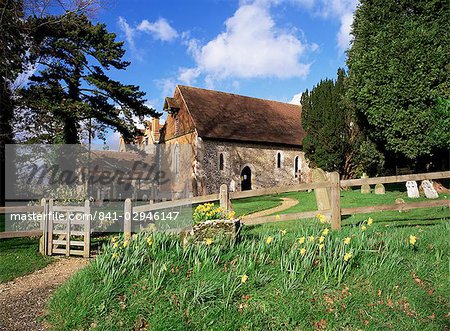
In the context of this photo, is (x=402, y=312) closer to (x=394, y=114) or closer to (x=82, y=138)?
(x=394, y=114)

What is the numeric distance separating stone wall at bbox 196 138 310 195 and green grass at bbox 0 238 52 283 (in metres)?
18.4

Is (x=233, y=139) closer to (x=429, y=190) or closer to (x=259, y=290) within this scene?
(x=429, y=190)

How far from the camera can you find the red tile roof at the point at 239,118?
93.7 feet

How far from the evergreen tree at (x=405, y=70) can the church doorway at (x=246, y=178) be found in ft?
46.0

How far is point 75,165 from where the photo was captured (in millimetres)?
19859

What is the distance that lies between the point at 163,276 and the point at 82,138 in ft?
64.2

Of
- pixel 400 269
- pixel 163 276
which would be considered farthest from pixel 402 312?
pixel 163 276

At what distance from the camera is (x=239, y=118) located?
30.6 meters

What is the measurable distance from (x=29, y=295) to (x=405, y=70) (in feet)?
55.6

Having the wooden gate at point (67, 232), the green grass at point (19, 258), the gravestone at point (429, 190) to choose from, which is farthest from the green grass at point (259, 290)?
the gravestone at point (429, 190)

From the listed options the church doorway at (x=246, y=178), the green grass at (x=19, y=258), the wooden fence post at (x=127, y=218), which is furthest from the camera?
the church doorway at (x=246, y=178)

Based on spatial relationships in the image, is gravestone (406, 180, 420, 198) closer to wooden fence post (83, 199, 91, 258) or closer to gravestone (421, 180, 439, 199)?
gravestone (421, 180, 439, 199)

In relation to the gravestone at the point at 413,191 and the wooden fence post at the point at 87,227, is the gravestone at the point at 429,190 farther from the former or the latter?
the wooden fence post at the point at 87,227

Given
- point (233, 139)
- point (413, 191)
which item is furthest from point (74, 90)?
point (413, 191)
